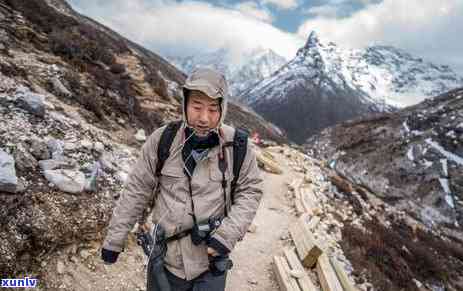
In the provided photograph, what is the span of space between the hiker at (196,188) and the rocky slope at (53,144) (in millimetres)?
2136

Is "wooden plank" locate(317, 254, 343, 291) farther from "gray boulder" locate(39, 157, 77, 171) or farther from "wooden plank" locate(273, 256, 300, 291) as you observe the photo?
"gray boulder" locate(39, 157, 77, 171)

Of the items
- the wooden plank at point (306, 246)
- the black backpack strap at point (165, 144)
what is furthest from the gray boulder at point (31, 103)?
the wooden plank at point (306, 246)

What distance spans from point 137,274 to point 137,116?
752cm

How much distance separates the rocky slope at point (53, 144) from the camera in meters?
4.19

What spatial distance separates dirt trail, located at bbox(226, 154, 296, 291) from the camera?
6.27m

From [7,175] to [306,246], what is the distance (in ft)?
18.7

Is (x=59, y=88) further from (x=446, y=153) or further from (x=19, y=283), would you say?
(x=446, y=153)

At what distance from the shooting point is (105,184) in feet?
19.3

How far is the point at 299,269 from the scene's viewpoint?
6.43 m

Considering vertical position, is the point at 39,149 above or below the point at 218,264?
below

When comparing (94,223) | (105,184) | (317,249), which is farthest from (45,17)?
(317,249)

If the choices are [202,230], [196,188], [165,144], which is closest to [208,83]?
[165,144]

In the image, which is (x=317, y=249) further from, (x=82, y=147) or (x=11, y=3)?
(x=11, y=3)

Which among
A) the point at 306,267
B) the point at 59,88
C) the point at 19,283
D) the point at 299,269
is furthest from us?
the point at 59,88
